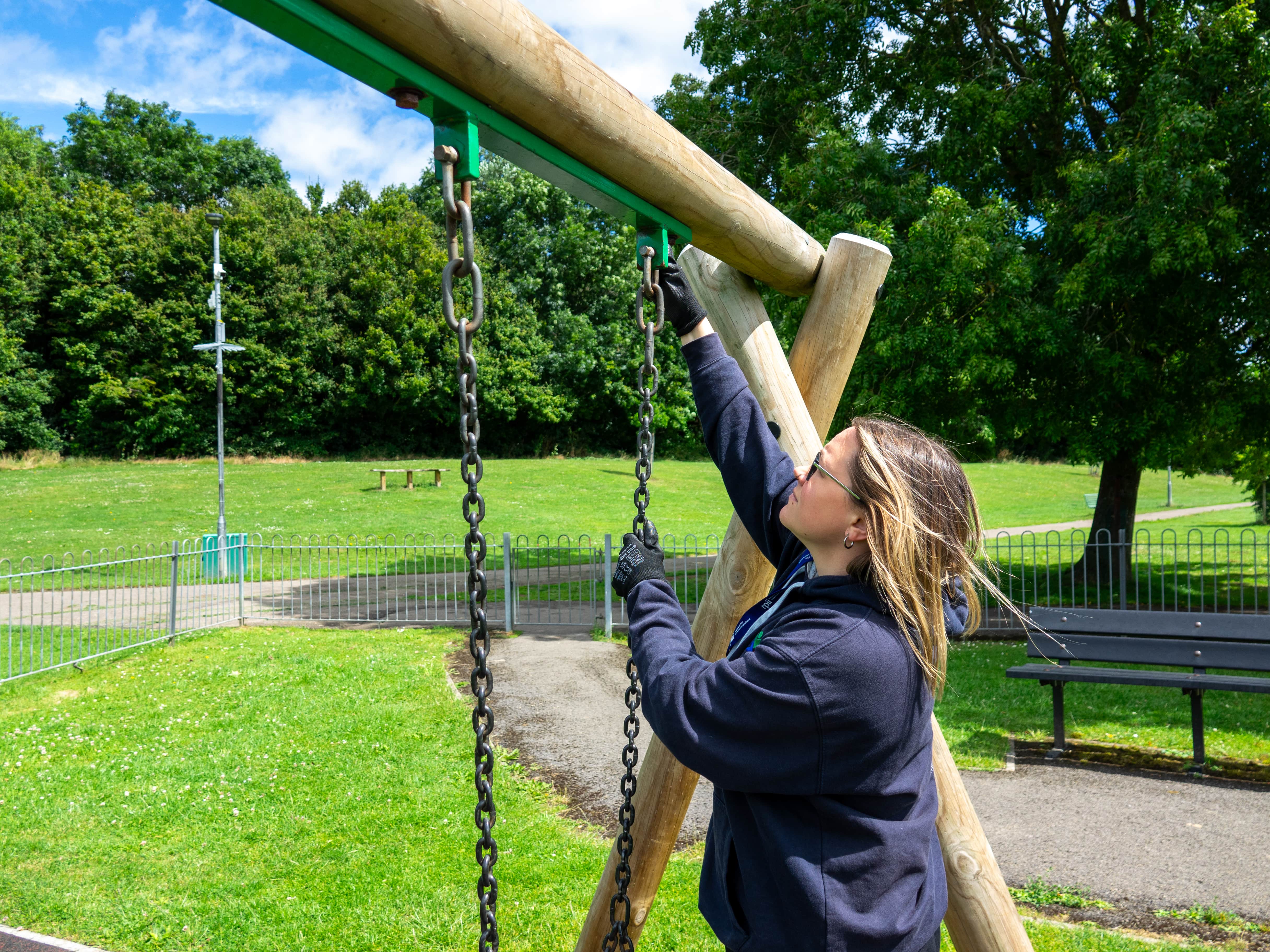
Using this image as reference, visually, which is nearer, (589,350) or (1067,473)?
(1067,473)

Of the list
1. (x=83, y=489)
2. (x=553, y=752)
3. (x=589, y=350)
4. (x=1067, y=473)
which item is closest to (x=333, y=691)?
(x=553, y=752)

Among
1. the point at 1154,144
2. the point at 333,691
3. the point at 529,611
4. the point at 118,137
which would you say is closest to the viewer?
the point at 333,691

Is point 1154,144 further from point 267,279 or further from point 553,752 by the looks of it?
point 267,279

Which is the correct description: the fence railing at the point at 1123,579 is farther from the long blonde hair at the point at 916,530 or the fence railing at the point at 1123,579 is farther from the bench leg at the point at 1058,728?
the long blonde hair at the point at 916,530

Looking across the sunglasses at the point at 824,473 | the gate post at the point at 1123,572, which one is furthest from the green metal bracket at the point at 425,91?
the gate post at the point at 1123,572

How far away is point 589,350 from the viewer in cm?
3822

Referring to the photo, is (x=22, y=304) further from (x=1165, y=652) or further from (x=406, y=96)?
(x=406, y=96)

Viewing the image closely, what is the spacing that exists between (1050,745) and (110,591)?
12033mm

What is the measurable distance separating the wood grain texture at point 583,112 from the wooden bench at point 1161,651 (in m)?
4.21

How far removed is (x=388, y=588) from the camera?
45.5 ft

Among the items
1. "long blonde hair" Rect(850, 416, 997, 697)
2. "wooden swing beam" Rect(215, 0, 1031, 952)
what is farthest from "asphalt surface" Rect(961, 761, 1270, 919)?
"long blonde hair" Rect(850, 416, 997, 697)

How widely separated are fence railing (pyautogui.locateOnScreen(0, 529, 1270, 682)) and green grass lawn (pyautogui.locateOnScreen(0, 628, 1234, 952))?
1.91 m

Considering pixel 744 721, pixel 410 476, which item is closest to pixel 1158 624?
pixel 744 721

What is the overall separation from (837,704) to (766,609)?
0.43 metres
